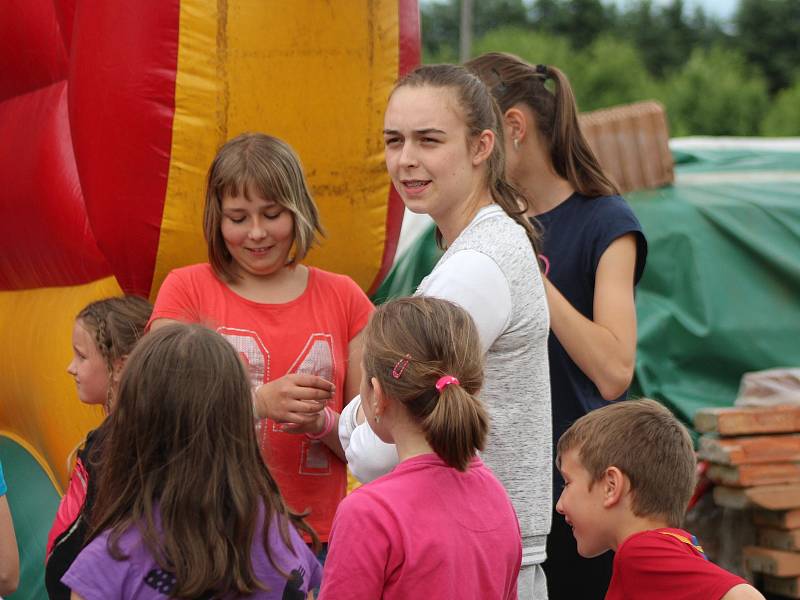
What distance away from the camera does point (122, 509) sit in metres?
1.93

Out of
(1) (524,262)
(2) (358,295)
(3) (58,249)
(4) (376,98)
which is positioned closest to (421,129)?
(1) (524,262)

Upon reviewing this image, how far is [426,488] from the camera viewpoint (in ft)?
6.44

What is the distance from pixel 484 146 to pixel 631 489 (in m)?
0.73

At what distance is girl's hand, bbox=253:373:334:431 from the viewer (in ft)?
8.13

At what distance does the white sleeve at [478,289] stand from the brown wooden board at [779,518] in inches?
115

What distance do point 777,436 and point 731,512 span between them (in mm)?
367

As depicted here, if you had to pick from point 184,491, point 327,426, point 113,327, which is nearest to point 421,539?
point 184,491

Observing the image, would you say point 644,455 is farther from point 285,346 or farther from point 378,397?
point 285,346

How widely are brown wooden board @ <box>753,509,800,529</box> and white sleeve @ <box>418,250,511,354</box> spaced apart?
9.59 ft

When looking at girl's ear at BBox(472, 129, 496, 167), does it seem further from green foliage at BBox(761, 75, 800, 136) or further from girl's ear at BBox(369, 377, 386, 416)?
green foliage at BBox(761, 75, 800, 136)

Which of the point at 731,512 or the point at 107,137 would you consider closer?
the point at 107,137

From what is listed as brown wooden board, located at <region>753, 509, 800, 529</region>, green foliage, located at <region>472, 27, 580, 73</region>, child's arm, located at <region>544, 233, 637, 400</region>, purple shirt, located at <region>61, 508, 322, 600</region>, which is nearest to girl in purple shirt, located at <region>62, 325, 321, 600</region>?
purple shirt, located at <region>61, 508, 322, 600</region>

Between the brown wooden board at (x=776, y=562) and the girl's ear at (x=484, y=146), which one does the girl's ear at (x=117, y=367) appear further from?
the brown wooden board at (x=776, y=562)

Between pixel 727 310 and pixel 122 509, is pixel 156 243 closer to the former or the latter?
pixel 122 509
